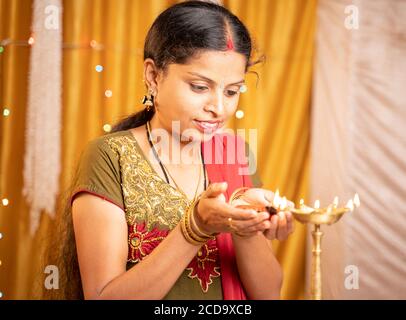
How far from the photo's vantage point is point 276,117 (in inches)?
108

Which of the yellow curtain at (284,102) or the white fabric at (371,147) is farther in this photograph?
the yellow curtain at (284,102)

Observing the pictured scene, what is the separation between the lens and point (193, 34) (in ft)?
4.56

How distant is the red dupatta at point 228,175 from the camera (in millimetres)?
1433

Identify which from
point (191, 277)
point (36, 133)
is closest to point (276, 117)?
point (36, 133)

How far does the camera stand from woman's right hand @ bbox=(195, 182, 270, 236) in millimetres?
1160

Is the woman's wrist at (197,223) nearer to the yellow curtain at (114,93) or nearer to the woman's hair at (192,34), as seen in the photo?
the woman's hair at (192,34)

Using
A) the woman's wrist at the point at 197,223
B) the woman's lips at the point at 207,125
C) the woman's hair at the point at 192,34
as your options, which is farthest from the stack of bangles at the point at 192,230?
the woman's hair at the point at 192,34

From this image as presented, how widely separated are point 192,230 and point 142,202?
0.20m

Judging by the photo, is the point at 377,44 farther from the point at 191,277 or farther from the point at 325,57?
the point at 191,277

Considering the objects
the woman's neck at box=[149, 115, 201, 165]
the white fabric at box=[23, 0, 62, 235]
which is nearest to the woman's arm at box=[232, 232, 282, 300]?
the woman's neck at box=[149, 115, 201, 165]

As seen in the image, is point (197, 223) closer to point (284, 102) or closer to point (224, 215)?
point (224, 215)

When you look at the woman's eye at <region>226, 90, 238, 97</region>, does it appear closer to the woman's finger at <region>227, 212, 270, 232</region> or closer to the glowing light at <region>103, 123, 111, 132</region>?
the woman's finger at <region>227, 212, 270, 232</region>

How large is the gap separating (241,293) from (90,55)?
1.56m

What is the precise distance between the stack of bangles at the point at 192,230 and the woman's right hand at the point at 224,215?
0.02 metres
